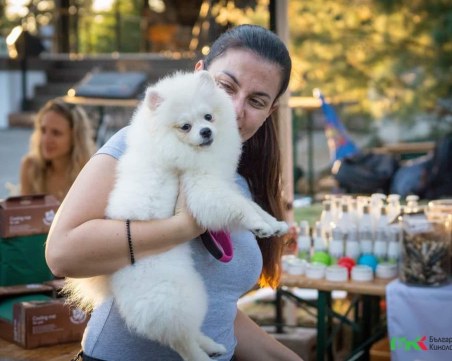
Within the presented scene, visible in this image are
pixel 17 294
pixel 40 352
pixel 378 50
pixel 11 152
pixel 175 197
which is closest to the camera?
pixel 175 197

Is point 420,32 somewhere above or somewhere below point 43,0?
below

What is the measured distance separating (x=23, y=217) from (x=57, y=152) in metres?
1.58

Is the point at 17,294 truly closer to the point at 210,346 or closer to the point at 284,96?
the point at 210,346

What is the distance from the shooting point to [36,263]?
11.6ft

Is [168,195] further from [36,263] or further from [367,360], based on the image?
[367,360]

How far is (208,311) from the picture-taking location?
192 centimetres

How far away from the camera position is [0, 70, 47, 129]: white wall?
10389 mm

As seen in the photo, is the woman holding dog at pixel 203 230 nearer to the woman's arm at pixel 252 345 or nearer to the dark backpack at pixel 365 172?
the woman's arm at pixel 252 345

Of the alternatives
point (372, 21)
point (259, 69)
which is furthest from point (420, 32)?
point (259, 69)

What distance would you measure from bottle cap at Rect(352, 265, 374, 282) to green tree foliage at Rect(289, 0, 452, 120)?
26.5 ft

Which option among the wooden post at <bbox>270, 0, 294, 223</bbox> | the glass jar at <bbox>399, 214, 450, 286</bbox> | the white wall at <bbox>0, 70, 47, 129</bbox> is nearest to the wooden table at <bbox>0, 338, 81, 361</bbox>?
the glass jar at <bbox>399, 214, 450, 286</bbox>

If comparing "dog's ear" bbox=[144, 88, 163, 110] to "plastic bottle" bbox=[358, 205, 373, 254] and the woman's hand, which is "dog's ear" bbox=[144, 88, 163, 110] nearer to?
the woman's hand

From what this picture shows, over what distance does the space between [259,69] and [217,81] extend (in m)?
0.12

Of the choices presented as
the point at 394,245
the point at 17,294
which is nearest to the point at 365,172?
the point at 394,245
